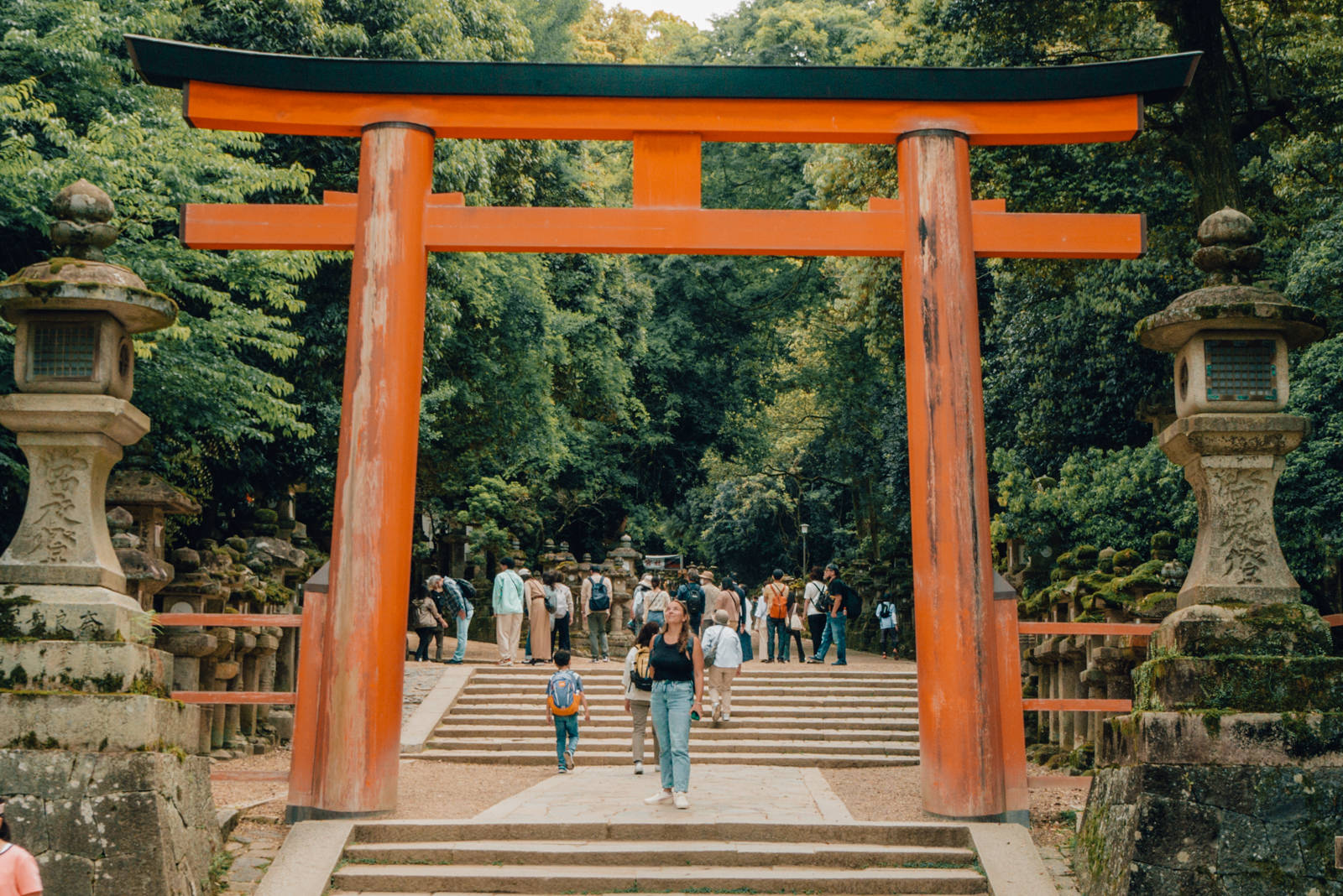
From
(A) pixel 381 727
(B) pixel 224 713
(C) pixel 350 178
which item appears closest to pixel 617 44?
(C) pixel 350 178

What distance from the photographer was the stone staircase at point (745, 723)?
40.9 feet

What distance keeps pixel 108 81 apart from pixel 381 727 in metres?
9.79

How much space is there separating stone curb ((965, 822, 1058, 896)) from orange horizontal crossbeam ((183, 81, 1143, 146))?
15.3ft

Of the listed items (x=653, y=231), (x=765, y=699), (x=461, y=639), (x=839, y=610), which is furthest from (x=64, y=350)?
(x=839, y=610)

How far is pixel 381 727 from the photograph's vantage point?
7.64 m

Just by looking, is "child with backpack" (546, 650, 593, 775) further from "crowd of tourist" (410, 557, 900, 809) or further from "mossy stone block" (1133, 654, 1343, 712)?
"mossy stone block" (1133, 654, 1343, 712)

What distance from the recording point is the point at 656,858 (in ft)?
22.9

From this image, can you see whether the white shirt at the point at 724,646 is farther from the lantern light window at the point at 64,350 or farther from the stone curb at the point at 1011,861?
the lantern light window at the point at 64,350

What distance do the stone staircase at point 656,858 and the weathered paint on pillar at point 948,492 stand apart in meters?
0.51

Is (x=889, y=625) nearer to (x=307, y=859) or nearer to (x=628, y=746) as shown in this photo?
(x=628, y=746)

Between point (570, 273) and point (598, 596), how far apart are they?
8368 mm

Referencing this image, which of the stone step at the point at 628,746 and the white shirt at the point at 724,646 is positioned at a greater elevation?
the white shirt at the point at 724,646

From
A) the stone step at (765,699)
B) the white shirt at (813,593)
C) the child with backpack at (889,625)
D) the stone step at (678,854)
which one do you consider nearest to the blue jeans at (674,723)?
the stone step at (678,854)

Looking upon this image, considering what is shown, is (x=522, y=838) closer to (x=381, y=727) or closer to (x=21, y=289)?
(x=381, y=727)
